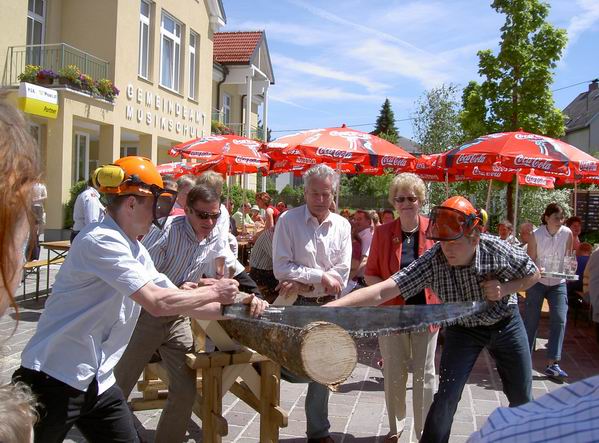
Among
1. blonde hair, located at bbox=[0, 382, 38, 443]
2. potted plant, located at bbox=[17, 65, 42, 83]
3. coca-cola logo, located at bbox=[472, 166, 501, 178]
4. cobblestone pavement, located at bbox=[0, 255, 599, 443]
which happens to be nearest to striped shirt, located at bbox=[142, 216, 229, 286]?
cobblestone pavement, located at bbox=[0, 255, 599, 443]

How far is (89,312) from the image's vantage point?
277 cm

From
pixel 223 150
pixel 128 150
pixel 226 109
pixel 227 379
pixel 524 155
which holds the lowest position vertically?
pixel 227 379

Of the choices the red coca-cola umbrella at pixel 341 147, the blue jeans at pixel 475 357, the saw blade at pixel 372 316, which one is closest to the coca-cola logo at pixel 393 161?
the red coca-cola umbrella at pixel 341 147

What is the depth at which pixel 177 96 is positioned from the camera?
81.1ft

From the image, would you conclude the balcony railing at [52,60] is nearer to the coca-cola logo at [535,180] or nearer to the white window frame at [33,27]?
the white window frame at [33,27]

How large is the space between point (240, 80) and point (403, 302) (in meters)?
29.8

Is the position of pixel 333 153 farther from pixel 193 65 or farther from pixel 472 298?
pixel 193 65

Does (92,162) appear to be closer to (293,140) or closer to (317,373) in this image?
(293,140)

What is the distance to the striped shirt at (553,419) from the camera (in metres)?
0.78

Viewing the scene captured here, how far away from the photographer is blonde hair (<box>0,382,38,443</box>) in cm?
127

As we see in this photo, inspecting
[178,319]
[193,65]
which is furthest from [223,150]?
[193,65]

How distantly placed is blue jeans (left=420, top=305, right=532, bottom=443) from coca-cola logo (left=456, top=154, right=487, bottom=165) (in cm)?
564

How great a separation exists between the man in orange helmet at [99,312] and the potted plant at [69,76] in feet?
52.6

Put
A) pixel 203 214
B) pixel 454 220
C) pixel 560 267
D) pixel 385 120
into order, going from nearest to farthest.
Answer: pixel 454 220
pixel 203 214
pixel 560 267
pixel 385 120
